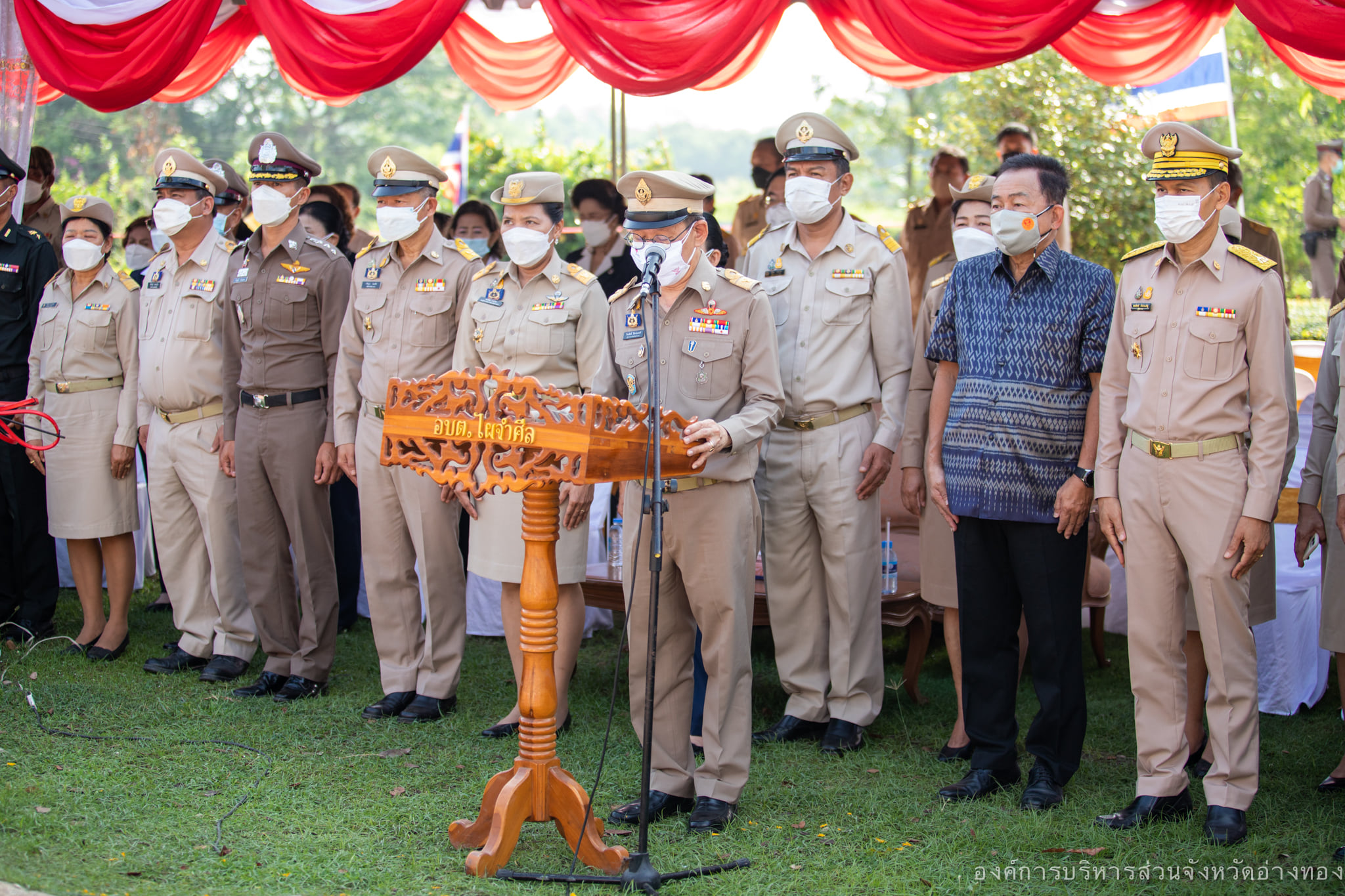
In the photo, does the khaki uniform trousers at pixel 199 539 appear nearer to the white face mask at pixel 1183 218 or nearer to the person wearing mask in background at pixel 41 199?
the person wearing mask in background at pixel 41 199

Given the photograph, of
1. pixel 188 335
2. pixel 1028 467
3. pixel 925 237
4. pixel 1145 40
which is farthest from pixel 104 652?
pixel 1145 40

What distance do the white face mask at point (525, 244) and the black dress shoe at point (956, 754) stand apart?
245 cm

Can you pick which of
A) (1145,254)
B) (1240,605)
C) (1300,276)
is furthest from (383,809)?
(1300,276)

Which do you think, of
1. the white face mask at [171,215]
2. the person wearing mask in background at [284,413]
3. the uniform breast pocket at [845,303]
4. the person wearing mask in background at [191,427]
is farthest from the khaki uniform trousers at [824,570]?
the white face mask at [171,215]

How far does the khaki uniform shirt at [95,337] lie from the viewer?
5805 mm

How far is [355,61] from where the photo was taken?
5953 mm

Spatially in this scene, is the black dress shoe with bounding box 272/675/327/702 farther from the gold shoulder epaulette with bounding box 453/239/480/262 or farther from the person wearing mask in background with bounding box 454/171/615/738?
the gold shoulder epaulette with bounding box 453/239/480/262

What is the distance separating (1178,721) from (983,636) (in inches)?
25.9

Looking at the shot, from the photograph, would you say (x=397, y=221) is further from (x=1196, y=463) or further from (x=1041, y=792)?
(x=1041, y=792)

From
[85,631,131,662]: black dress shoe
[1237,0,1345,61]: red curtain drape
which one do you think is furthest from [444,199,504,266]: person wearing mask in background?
[1237,0,1345,61]: red curtain drape

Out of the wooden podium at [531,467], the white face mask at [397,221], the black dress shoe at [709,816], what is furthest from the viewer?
the white face mask at [397,221]

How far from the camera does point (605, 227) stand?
673cm

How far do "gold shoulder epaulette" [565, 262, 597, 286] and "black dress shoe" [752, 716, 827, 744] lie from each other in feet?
6.29

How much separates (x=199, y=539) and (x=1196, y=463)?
4413 millimetres
